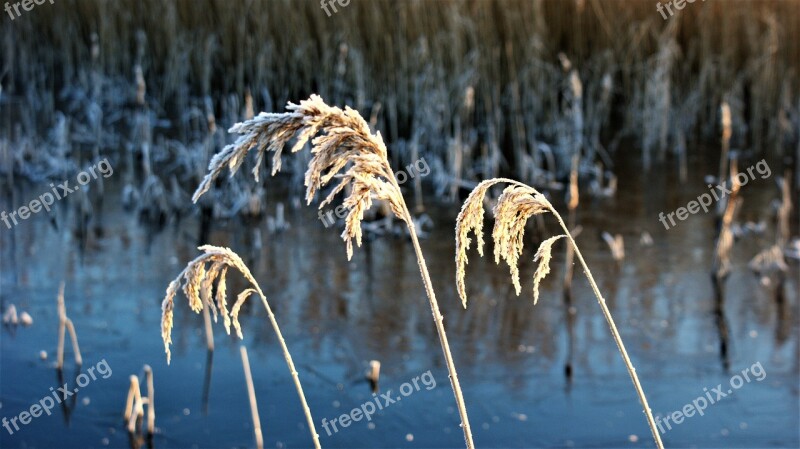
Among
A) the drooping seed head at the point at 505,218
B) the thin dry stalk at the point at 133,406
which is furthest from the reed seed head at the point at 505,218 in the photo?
the thin dry stalk at the point at 133,406

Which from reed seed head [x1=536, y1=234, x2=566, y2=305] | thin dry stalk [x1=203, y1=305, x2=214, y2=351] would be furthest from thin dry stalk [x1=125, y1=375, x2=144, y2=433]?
reed seed head [x1=536, y1=234, x2=566, y2=305]

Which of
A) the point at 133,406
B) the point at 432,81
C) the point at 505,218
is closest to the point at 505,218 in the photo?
the point at 505,218

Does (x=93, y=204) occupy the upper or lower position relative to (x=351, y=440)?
upper

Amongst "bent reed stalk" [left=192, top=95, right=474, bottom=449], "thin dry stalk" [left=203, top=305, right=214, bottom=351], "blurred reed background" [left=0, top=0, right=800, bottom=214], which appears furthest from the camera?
"blurred reed background" [left=0, top=0, right=800, bottom=214]

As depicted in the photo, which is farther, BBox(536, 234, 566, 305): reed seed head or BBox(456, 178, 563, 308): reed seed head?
BBox(536, 234, 566, 305): reed seed head

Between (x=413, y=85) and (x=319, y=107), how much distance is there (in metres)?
6.57

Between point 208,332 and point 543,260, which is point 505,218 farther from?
point 208,332

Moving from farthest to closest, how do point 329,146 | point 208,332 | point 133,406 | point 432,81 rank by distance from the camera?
point 432,81
point 208,332
point 133,406
point 329,146

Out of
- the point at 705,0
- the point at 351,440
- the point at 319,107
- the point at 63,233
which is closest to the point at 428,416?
the point at 351,440

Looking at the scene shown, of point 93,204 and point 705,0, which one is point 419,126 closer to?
point 93,204

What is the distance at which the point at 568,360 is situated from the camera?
4.51m

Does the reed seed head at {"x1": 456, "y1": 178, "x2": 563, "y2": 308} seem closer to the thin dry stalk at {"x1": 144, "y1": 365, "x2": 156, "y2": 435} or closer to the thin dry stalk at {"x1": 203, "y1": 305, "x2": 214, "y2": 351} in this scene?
the thin dry stalk at {"x1": 144, "y1": 365, "x2": 156, "y2": 435}

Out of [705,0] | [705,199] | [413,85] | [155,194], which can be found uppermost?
[705,0]

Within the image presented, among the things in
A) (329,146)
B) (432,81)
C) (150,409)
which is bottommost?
(150,409)
